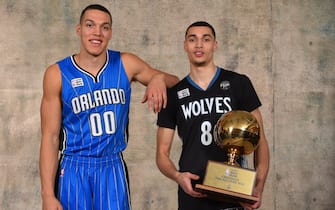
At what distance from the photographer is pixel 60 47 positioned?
4055 millimetres

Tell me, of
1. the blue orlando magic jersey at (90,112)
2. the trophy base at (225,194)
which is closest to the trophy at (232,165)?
the trophy base at (225,194)

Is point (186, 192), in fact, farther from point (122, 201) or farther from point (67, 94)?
point (67, 94)

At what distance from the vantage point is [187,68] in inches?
168

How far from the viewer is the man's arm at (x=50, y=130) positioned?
8.00 feet

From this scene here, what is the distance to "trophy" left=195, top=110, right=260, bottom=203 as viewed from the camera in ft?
6.82

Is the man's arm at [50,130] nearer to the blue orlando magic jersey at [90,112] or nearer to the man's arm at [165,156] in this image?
the blue orlando magic jersey at [90,112]

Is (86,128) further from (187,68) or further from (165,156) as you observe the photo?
(187,68)

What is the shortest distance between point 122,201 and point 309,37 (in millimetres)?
2838

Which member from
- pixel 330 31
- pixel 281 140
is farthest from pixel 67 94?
pixel 330 31

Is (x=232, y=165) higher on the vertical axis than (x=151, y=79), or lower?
lower

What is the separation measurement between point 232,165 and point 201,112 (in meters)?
0.37

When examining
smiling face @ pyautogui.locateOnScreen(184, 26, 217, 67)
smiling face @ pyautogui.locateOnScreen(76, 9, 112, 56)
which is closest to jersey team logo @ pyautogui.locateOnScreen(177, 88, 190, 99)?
smiling face @ pyautogui.locateOnScreen(184, 26, 217, 67)

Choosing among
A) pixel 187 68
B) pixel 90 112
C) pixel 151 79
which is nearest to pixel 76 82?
pixel 90 112

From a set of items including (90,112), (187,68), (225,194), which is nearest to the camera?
(225,194)
